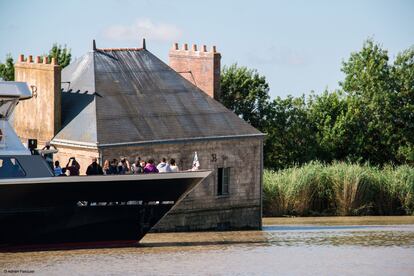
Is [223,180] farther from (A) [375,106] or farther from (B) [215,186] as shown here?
(A) [375,106]

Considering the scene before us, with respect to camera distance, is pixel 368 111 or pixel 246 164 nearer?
pixel 246 164

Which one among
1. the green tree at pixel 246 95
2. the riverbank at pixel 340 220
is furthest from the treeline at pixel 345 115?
the riverbank at pixel 340 220

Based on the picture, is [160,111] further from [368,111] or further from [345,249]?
[368,111]

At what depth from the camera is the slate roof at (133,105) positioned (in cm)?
4991

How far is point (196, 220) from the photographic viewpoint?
2047 inches

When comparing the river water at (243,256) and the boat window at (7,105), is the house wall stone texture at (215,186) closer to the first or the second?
the river water at (243,256)

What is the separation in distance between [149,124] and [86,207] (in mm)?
9269

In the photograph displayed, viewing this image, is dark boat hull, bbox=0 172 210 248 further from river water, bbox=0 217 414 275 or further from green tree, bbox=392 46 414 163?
green tree, bbox=392 46 414 163

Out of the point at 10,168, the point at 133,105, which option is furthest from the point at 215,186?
the point at 10,168

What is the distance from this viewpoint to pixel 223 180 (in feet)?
175

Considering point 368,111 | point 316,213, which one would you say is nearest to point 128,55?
point 316,213

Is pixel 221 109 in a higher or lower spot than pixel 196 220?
higher

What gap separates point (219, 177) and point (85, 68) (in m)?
6.03

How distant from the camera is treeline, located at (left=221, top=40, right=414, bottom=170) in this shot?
2665 inches
